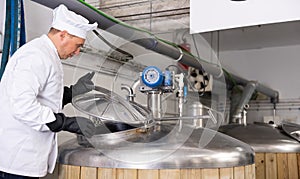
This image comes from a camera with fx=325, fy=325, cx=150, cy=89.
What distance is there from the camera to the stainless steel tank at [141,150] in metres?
1.22

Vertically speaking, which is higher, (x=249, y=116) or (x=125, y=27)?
(x=125, y=27)

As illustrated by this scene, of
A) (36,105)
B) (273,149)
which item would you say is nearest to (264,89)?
(273,149)

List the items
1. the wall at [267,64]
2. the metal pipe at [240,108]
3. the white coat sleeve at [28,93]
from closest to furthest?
the white coat sleeve at [28,93] < the metal pipe at [240,108] < the wall at [267,64]

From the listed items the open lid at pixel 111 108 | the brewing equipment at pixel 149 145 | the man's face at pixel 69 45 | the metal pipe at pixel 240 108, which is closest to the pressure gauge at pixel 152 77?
the brewing equipment at pixel 149 145

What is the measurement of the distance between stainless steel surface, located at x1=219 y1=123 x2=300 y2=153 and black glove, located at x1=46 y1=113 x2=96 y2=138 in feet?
5.27

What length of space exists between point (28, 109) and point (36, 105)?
0.09 ft

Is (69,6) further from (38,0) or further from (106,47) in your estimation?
(106,47)

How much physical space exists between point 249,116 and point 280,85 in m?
0.52

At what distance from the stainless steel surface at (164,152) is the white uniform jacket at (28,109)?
0.51 ft

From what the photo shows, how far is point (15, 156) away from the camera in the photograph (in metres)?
1.14

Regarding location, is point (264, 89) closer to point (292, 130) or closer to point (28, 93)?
point (292, 130)

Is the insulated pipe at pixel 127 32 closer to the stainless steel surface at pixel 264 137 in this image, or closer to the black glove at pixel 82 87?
the black glove at pixel 82 87

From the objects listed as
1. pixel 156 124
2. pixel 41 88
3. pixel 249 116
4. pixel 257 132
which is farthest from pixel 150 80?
pixel 249 116

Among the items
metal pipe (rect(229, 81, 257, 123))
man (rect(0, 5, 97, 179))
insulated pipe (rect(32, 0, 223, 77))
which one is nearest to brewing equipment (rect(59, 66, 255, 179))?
man (rect(0, 5, 97, 179))
